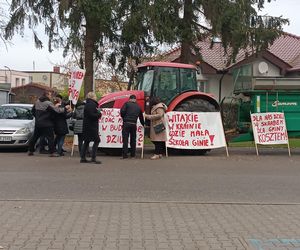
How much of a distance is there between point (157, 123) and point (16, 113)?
5.48m

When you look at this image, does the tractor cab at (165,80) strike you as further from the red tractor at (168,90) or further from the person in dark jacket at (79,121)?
the person in dark jacket at (79,121)

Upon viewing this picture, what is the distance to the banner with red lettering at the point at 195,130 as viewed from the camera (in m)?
14.6

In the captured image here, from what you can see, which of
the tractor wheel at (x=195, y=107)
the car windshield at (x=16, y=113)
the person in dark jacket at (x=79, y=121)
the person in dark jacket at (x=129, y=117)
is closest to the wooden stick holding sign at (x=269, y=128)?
the tractor wheel at (x=195, y=107)

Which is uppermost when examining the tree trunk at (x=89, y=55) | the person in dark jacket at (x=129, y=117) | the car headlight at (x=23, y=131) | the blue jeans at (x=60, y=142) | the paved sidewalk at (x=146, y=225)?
the tree trunk at (x=89, y=55)

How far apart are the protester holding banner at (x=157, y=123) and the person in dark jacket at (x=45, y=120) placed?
247cm

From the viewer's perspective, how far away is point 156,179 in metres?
10.4

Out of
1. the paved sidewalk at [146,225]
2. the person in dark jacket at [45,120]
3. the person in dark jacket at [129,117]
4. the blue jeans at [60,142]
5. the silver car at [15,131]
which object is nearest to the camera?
the paved sidewalk at [146,225]

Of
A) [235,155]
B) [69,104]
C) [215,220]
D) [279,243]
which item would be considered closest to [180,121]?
[235,155]

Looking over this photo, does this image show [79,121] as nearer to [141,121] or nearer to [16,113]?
Result: [141,121]

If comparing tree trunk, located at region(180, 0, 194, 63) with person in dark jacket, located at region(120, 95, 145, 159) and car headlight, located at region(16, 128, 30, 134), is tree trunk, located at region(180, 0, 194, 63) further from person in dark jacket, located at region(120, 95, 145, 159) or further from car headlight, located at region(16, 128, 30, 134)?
car headlight, located at region(16, 128, 30, 134)

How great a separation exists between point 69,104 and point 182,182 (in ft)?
20.5

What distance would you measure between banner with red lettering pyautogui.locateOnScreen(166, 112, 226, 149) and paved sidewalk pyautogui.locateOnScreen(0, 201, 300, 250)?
22.4 ft

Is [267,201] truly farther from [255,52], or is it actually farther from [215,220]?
[255,52]

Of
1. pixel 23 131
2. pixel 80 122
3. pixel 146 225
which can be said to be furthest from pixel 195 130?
pixel 146 225
